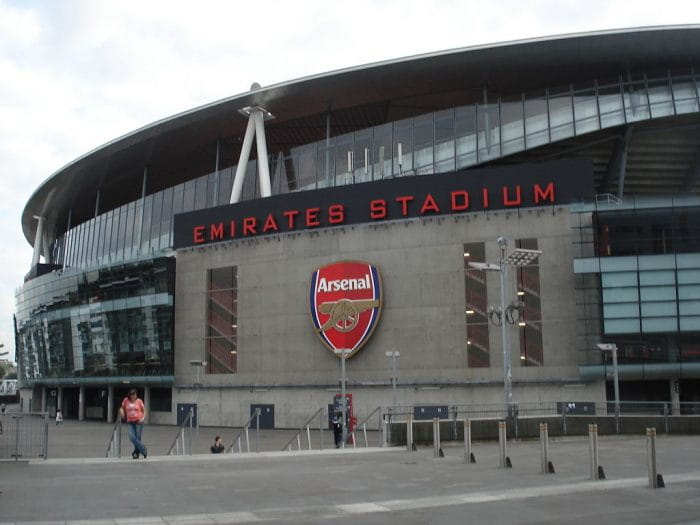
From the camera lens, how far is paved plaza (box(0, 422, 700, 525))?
1153cm

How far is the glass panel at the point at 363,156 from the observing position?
172 feet

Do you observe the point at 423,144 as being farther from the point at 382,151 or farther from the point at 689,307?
the point at 689,307

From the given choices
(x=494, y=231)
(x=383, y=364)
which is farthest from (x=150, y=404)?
(x=494, y=231)

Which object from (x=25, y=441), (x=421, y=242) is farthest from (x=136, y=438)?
(x=421, y=242)

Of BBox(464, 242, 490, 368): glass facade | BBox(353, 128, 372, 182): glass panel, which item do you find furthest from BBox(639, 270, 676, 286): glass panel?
BBox(353, 128, 372, 182): glass panel

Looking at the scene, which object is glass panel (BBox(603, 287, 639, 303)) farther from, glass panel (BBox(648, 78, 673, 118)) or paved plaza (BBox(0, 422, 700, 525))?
paved plaza (BBox(0, 422, 700, 525))

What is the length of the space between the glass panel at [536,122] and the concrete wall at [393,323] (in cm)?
880

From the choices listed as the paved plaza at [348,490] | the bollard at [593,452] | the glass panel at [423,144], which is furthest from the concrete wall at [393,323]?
the bollard at [593,452]

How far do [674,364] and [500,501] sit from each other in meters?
30.4

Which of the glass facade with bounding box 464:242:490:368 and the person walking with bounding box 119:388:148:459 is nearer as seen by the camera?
the person walking with bounding box 119:388:148:459

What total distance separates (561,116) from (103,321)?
38254 millimetres

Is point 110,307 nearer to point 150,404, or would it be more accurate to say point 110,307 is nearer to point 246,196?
point 150,404

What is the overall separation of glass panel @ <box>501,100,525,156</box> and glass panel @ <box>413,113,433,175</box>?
498 cm

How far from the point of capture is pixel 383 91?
53906 mm
